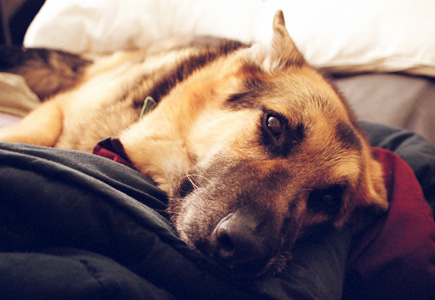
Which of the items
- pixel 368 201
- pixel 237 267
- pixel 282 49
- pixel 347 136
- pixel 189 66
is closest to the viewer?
pixel 237 267

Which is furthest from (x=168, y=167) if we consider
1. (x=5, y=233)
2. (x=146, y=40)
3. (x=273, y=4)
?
(x=273, y=4)

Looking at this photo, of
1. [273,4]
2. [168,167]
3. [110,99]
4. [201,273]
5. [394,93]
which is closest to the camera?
[201,273]

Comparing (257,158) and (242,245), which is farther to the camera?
(257,158)

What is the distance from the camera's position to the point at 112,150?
4.60 ft

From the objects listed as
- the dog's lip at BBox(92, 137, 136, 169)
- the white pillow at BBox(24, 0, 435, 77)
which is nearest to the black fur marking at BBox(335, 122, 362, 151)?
the dog's lip at BBox(92, 137, 136, 169)

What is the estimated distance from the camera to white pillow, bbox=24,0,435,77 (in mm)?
2139

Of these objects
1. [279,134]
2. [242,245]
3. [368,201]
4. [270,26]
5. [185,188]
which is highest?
[270,26]

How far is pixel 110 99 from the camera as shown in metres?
1.78

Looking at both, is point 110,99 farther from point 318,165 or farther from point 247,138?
point 318,165

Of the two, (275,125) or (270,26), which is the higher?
(270,26)

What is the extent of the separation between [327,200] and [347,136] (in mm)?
312

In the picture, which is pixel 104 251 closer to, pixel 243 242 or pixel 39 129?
pixel 243 242

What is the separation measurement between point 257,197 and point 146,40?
2406mm

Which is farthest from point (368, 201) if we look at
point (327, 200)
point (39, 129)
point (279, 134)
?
point (39, 129)
